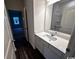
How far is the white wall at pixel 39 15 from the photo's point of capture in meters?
2.90

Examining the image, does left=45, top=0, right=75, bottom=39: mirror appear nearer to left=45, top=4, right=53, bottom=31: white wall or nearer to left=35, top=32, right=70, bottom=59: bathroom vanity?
left=45, top=4, right=53, bottom=31: white wall

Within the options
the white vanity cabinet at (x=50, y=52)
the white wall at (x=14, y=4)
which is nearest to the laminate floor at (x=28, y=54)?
the white vanity cabinet at (x=50, y=52)

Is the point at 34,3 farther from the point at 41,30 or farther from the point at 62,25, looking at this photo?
the point at 62,25

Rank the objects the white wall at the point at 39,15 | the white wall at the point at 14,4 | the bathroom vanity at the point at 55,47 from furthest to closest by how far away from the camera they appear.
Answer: the white wall at the point at 14,4, the white wall at the point at 39,15, the bathroom vanity at the point at 55,47

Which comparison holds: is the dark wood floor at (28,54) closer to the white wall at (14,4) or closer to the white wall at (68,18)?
the white wall at (68,18)

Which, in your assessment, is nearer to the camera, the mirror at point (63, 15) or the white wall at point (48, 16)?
the mirror at point (63, 15)

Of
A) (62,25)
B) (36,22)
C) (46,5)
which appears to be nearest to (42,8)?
(46,5)

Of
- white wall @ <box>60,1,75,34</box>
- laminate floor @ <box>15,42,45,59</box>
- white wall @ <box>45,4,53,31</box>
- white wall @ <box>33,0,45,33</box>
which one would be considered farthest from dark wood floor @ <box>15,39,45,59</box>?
white wall @ <box>60,1,75,34</box>

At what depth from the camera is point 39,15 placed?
3.00 meters

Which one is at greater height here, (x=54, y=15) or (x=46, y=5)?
(x=46, y=5)

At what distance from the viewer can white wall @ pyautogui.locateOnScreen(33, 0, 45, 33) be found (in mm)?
2902

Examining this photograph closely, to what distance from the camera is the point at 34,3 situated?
282cm

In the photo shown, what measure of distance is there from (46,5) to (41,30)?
3.56 ft
